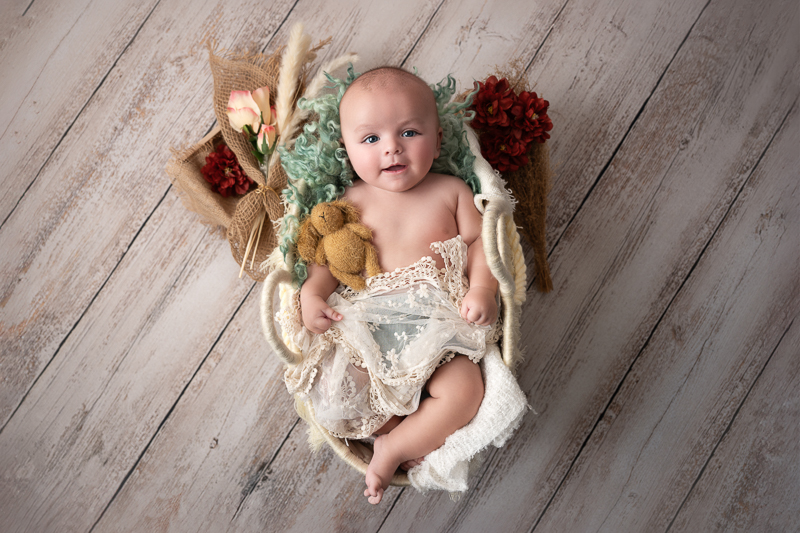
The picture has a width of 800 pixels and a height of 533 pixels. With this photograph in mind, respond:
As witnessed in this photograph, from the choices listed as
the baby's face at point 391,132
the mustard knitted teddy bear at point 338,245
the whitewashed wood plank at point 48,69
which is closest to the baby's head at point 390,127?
the baby's face at point 391,132

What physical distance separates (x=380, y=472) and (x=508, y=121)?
38.6 inches

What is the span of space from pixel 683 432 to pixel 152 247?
1790 millimetres

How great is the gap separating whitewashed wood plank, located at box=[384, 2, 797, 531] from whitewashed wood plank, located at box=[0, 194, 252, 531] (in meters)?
0.87

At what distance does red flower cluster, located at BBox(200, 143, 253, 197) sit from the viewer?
1320 mm

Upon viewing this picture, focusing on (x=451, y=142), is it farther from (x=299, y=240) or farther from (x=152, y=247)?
(x=152, y=247)

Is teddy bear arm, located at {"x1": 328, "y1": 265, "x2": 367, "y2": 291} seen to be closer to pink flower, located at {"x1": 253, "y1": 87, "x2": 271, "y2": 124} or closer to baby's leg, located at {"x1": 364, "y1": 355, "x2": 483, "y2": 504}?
baby's leg, located at {"x1": 364, "y1": 355, "x2": 483, "y2": 504}

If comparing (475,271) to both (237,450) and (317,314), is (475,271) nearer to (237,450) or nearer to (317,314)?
(317,314)

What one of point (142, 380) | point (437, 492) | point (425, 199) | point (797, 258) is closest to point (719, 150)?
point (797, 258)

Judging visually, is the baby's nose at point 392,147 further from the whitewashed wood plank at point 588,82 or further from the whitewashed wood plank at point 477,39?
the whitewashed wood plank at point 588,82

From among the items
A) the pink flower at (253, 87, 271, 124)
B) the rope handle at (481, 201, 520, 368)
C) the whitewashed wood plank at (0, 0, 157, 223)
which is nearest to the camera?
the rope handle at (481, 201, 520, 368)

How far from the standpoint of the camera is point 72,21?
1460mm

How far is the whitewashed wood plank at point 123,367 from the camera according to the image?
4.79 ft

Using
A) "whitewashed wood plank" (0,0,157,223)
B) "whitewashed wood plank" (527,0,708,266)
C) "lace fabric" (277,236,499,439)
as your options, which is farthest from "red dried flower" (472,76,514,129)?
"whitewashed wood plank" (0,0,157,223)

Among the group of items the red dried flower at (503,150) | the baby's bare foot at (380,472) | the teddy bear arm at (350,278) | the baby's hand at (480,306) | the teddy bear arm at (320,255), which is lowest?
the baby's bare foot at (380,472)
